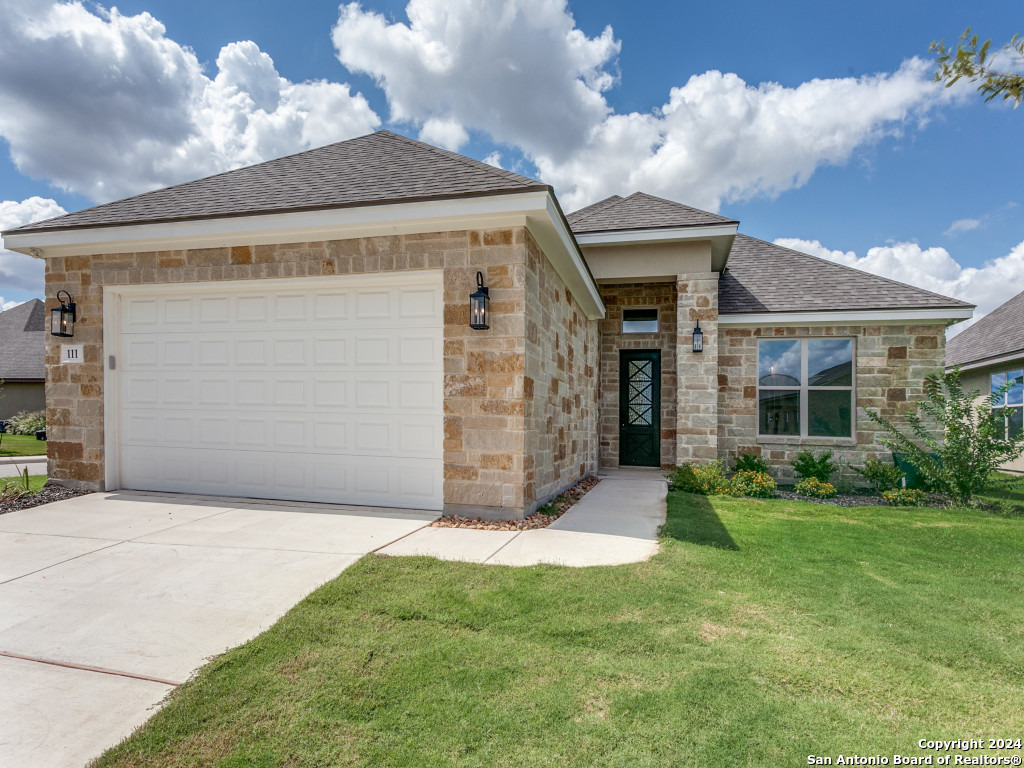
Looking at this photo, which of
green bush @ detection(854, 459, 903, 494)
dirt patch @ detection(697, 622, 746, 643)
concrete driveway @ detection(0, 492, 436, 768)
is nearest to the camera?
concrete driveway @ detection(0, 492, 436, 768)

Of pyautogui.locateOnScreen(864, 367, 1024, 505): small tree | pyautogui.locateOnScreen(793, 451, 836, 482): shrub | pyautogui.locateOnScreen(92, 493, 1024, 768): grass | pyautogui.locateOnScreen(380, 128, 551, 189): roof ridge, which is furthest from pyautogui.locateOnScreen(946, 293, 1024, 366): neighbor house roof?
pyautogui.locateOnScreen(380, 128, 551, 189): roof ridge

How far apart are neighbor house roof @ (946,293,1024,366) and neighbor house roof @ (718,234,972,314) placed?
4584 millimetres

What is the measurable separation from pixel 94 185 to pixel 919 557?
24.2 m

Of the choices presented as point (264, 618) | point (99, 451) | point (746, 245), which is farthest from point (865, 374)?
point (99, 451)

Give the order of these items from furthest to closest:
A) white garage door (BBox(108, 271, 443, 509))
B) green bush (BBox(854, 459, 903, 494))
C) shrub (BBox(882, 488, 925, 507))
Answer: green bush (BBox(854, 459, 903, 494)), shrub (BBox(882, 488, 925, 507)), white garage door (BBox(108, 271, 443, 509))

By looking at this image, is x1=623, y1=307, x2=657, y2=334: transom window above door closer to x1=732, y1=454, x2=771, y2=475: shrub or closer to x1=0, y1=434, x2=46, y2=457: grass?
x1=732, y1=454, x2=771, y2=475: shrub

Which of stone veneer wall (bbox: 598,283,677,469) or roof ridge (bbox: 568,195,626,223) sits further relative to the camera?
stone veneer wall (bbox: 598,283,677,469)

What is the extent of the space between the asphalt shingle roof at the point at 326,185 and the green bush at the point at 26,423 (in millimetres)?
17656

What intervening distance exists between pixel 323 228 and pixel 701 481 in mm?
6770

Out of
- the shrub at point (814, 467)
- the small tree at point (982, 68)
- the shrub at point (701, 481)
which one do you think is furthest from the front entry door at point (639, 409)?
the small tree at point (982, 68)

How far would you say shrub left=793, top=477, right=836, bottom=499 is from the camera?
848cm

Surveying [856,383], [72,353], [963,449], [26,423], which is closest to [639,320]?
[856,383]

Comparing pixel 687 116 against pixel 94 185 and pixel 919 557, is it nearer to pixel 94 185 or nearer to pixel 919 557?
pixel 919 557

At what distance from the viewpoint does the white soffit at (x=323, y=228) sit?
516 centimetres
